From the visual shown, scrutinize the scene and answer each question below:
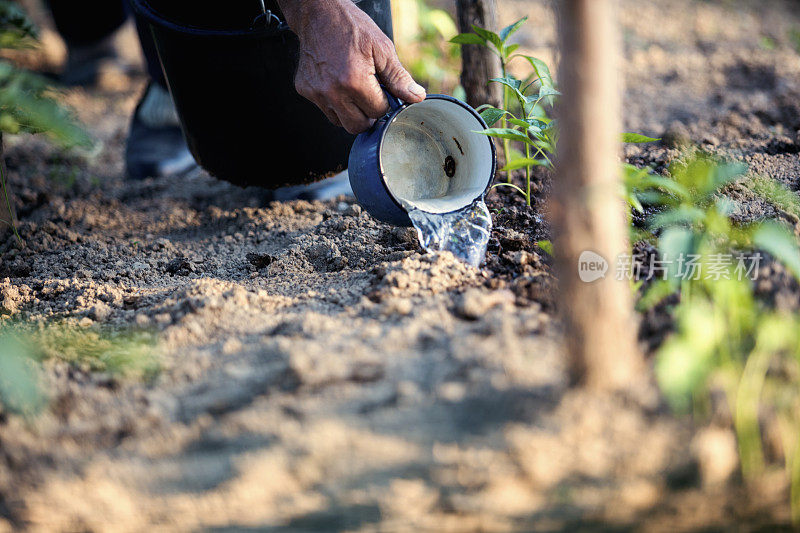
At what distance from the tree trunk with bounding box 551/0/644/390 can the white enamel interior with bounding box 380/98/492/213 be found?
757 mm

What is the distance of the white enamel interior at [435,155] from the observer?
1861 mm

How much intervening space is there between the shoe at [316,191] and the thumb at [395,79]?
2.29ft

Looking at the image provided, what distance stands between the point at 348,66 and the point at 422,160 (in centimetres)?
44

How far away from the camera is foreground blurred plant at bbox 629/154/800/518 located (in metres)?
1.08

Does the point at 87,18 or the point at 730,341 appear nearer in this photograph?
the point at 730,341

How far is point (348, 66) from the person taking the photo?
65.6 inches

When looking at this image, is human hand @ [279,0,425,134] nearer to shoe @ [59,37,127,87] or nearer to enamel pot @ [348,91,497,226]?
enamel pot @ [348,91,497,226]

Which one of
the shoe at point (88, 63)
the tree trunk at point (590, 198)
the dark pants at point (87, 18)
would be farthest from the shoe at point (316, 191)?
the shoe at point (88, 63)

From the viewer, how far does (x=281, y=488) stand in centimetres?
109

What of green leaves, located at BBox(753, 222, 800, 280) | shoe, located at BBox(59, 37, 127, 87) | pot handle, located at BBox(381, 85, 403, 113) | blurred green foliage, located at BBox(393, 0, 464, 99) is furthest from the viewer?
shoe, located at BBox(59, 37, 127, 87)

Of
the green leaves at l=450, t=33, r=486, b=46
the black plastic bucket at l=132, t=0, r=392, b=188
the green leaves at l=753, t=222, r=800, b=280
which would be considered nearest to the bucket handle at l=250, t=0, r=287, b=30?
the black plastic bucket at l=132, t=0, r=392, b=188

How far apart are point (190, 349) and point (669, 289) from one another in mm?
963

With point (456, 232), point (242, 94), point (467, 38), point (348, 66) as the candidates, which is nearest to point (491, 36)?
point (467, 38)

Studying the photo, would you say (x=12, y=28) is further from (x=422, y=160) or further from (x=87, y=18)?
(x=87, y=18)
